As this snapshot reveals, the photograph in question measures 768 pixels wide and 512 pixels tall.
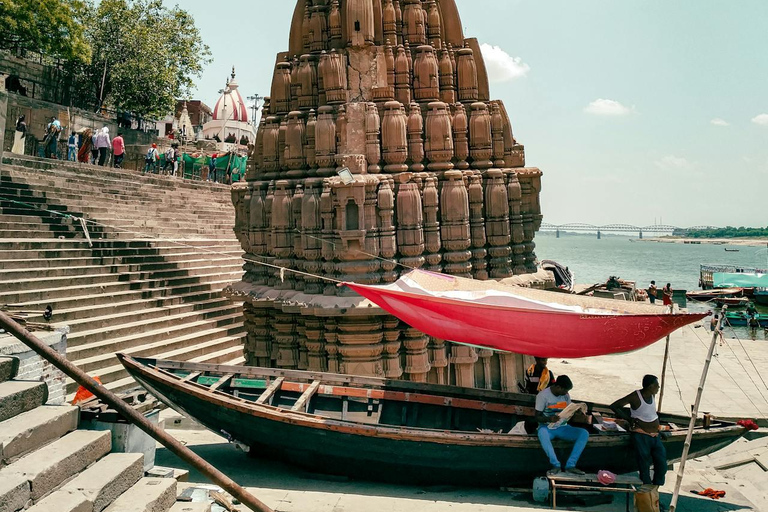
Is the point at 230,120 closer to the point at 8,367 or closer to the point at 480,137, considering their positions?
the point at 480,137

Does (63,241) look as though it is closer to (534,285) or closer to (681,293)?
(534,285)

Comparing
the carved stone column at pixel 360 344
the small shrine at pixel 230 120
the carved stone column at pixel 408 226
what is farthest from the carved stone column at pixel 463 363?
the small shrine at pixel 230 120

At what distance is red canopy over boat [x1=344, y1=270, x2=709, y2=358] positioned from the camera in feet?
20.5

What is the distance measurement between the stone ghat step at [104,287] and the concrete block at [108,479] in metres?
7.16

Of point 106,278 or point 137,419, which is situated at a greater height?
point 106,278

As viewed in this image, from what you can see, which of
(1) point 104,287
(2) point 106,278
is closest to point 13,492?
(1) point 104,287

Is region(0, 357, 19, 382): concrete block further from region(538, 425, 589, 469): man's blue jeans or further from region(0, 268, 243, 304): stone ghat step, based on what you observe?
region(0, 268, 243, 304): stone ghat step

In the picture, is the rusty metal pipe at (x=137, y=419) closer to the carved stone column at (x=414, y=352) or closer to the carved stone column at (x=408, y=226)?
the carved stone column at (x=414, y=352)

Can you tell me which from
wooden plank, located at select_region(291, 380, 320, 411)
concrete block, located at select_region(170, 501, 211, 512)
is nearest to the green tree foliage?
wooden plank, located at select_region(291, 380, 320, 411)

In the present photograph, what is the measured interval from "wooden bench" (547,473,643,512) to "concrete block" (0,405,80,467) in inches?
187

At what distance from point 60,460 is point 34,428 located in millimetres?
Result: 310

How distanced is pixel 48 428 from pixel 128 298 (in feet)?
28.7

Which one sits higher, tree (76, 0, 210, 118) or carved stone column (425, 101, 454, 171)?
tree (76, 0, 210, 118)

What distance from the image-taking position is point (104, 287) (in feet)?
38.4
